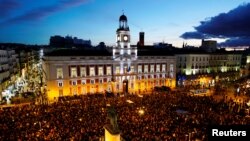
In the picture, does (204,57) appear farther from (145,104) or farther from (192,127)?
(192,127)

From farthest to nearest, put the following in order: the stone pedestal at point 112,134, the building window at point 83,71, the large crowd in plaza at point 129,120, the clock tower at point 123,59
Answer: the clock tower at point 123,59 < the building window at point 83,71 < the large crowd in plaza at point 129,120 < the stone pedestal at point 112,134

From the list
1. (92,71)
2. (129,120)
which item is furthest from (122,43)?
(129,120)

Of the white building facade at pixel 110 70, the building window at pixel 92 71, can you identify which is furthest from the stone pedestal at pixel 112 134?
the building window at pixel 92 71

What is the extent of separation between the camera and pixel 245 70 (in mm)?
80438

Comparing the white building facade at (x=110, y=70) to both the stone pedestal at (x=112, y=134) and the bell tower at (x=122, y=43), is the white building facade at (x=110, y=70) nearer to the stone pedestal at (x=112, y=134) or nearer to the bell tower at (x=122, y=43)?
the bell tower at (x=122, y=43)

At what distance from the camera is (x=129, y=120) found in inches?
1094

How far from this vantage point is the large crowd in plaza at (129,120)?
22.8 m

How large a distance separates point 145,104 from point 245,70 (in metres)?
58.0

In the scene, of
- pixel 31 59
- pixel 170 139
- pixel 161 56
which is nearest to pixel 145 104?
pixel 170 139

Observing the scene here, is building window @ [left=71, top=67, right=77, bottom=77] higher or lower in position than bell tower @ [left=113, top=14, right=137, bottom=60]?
lower

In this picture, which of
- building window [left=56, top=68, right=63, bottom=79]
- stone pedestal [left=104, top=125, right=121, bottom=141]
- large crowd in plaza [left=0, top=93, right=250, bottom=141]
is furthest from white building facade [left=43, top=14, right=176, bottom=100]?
stone pedestal [left=104, top=125, right=121, bottom=141]

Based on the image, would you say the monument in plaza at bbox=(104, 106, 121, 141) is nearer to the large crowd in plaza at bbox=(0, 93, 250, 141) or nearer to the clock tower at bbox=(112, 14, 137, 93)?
the large crowd in plaza at bbox=(0, 93, 250, 141)

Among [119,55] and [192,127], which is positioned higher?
[119,55]

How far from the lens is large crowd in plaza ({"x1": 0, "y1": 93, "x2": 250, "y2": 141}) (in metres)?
22.8
